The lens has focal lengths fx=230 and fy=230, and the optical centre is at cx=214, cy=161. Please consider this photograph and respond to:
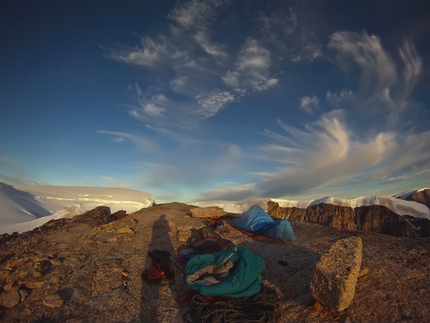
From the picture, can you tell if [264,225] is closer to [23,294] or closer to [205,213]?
[205,213]

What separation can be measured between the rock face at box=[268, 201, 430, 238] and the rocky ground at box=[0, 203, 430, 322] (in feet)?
52.9

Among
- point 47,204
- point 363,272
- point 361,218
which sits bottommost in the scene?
point 47,204

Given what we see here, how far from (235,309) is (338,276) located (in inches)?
75.4

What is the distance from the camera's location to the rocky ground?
12.7 ft

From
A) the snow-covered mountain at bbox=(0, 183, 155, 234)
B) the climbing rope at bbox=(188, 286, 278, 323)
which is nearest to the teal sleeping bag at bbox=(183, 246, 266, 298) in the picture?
the climbing rope at bbox=(188, 286, 278, 323)

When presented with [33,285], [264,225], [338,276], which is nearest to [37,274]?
[33,285]

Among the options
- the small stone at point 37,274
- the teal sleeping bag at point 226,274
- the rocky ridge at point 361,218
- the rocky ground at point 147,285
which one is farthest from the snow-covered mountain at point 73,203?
the teal sleeping bag at point 226,274

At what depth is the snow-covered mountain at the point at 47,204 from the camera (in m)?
14.6

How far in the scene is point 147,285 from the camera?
5.98 metres

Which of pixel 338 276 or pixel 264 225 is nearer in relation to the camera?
pixel 338 276

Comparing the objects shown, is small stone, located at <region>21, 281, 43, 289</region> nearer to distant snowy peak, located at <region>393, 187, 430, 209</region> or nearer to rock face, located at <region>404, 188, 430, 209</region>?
distant snowy peak, located at <region>393, 187, 430, 209</region>

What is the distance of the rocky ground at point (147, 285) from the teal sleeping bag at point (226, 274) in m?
0.62

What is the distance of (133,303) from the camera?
5.24 meters

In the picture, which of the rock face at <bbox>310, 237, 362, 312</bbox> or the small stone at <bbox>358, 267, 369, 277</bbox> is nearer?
the rock face at <bbox>310, 237, 362, 312</bbox>
